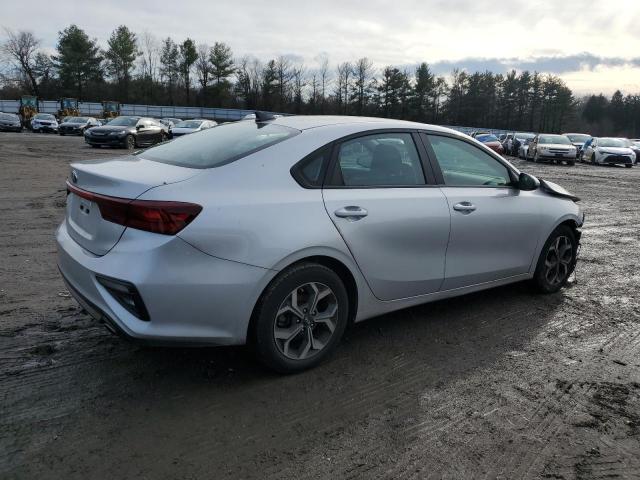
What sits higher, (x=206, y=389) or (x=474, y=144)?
(x=474, y=144)

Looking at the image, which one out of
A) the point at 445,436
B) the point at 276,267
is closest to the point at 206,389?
the point at 276,267

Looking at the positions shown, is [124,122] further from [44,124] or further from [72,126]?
[44,124]

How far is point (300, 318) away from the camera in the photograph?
328 cm

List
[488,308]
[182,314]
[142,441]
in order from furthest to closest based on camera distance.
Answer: [488,308], [182,314], [142,441]

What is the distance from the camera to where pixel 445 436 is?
2789mm

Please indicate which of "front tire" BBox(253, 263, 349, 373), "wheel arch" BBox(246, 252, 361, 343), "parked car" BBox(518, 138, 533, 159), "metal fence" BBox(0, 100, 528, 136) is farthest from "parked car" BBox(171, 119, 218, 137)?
"metal fence" BBox(0, 100, 528, 136)

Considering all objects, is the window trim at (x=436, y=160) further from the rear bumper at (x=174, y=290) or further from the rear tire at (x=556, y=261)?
the rear bumper at (x=174, y=290)

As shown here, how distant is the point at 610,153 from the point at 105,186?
31487 mm

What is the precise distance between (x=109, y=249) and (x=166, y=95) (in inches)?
3335

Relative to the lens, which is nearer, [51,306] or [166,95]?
[51,306]

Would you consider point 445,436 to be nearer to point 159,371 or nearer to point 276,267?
point 276,267

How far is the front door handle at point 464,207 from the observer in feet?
13.1

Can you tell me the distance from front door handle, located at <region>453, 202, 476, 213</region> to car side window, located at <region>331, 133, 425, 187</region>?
0.34 meters

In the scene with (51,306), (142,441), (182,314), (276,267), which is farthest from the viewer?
(51,306)
